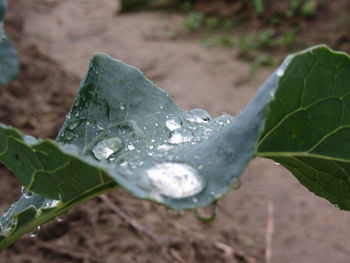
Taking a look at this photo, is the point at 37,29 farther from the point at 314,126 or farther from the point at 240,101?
the point at 314,126

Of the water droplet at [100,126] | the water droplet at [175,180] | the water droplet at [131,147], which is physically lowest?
the water droplet at [131,147]

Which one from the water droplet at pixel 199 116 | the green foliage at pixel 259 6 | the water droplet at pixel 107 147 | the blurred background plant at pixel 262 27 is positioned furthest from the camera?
the green foliage at pixel 259 6

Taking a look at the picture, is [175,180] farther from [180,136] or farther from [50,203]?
[50,203]

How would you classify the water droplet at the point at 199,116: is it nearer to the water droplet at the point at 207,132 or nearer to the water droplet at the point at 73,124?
the water droplet at the point at 207,132

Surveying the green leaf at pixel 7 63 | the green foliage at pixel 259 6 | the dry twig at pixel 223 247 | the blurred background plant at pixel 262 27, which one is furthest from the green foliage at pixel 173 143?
the green foliage at pixel 259 6

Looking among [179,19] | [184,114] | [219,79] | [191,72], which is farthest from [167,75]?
[184,114]

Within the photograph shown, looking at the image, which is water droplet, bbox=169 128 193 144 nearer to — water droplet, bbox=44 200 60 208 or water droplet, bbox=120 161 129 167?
water droplet, bbox=120 161 129 167

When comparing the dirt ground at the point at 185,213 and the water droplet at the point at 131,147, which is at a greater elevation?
the water droplet at the point at 131,147

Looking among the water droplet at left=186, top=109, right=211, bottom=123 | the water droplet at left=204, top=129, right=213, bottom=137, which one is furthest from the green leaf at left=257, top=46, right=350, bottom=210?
the water droplet at left=186, top=109, right=211, bottom=123
